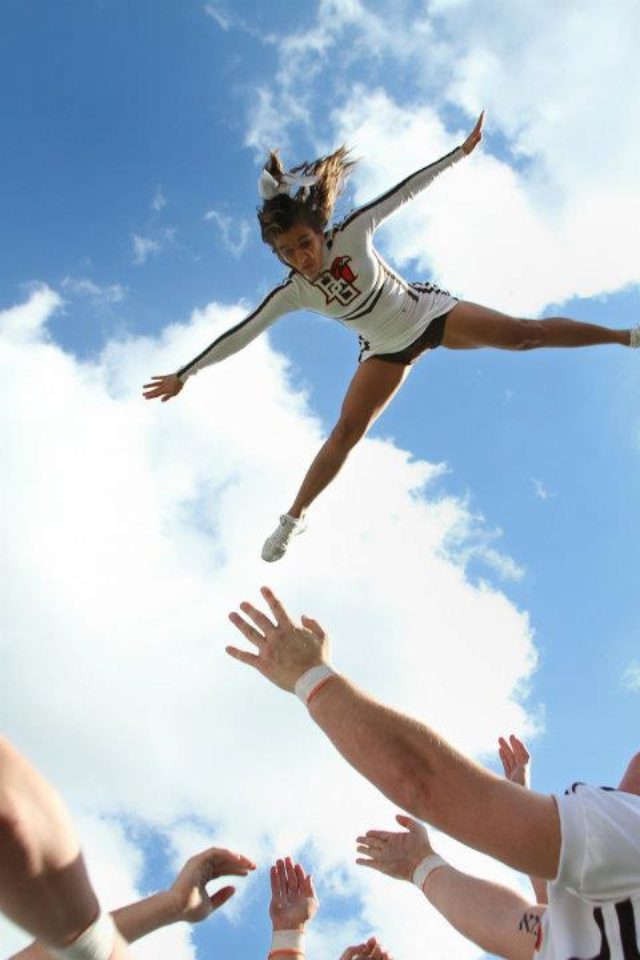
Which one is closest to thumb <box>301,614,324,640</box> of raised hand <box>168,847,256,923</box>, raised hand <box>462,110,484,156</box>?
raised hand <box>168,847,256,923</box>

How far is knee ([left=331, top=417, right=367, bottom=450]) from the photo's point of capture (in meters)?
6.90

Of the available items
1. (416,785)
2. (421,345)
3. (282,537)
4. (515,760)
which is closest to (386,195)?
(421,345)

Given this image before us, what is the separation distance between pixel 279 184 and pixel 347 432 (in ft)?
6.93

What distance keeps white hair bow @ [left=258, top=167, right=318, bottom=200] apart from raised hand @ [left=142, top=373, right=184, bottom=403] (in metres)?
1.67

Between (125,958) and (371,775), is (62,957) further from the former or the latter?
(371,775)

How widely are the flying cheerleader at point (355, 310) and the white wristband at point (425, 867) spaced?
327 cm

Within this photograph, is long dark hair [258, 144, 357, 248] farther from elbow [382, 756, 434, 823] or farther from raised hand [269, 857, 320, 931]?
elbow [382, 756, 434, 823]

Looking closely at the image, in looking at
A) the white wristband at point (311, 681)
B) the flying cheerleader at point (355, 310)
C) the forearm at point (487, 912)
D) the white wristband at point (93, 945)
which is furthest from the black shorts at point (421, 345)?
the white wristband at point (93, 945)

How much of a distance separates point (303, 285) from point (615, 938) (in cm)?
544

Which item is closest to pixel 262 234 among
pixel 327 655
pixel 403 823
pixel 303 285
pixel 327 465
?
pixel 303 285

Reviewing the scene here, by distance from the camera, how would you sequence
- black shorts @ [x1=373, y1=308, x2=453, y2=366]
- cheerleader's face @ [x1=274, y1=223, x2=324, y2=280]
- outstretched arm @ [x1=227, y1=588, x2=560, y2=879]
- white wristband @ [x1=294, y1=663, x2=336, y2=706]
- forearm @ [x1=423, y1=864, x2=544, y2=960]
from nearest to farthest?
outstretched arm @ [x1=227, y1=588, x2=560, y2=879] → white wristband @ [x1=294, y1=663, x2=336, y2=706] → forearm @ [x1=423, y1=864, x2=544, y2=960] → cheerleader's face @ [x1=274, y1=223, x2=324, y2=280] → black shorts @ [x1=373, y1=308, x2=453, y2=366]

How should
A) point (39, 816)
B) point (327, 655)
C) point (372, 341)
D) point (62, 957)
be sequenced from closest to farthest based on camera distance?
point (39, 816) → point (62, 957) → point (327, 655) → point (372, 341)

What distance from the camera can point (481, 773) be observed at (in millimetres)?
1997

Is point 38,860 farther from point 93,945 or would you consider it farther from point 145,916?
point 145,916
